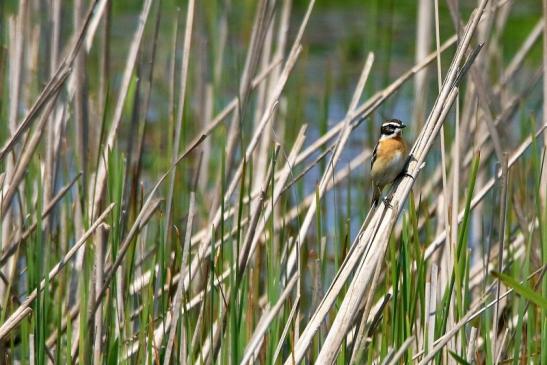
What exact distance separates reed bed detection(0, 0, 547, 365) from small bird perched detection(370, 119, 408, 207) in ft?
0.41

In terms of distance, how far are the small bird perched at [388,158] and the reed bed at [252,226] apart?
0.12 metres

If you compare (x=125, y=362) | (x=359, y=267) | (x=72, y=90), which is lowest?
(x=125, y=362)

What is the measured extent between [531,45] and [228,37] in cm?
145

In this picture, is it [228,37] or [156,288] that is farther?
[228,37]

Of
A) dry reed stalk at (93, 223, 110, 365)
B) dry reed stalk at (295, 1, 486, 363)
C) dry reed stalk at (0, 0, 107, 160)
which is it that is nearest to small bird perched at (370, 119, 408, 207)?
dry reed stalk at (295, 1, 486, 363)

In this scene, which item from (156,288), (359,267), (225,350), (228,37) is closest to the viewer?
(359,267)

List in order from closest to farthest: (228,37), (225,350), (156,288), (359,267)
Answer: (359,267) < (225,350) < (156,288) < (228,37)

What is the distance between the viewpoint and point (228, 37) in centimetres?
508

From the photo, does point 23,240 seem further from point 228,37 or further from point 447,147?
point 447,147

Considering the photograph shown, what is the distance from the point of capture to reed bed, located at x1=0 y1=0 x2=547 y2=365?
10.3 feet

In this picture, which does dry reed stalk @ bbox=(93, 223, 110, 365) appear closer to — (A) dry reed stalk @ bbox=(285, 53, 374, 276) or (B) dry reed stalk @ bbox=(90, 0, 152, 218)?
(B) dry reed stalk @ bbox=(90, 0, 152, 218)

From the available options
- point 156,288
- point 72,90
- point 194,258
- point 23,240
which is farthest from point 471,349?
point 72,90

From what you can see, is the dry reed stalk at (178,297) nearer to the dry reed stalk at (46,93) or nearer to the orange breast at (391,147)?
the dry reed stalk at (46,93)

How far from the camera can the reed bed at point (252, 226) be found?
313cm
